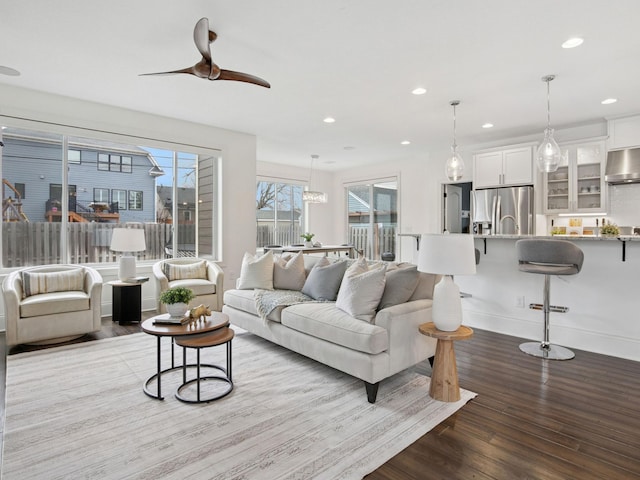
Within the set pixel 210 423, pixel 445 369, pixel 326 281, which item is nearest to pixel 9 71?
pixel 326 281

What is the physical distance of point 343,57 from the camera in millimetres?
3350

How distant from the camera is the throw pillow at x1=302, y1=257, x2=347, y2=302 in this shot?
3424 mm

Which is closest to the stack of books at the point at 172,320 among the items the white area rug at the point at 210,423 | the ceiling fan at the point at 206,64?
the white area rug at the point at 210,423

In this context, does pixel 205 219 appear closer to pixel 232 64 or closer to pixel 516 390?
pixel 232 64

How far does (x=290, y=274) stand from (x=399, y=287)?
1.49 m

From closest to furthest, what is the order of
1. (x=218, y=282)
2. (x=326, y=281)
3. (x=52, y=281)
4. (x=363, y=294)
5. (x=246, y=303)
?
(x=363, y=294) < (x=326, y=281) < (x=246, y=303) < (x=52, y=281) < (x=218, y=282)

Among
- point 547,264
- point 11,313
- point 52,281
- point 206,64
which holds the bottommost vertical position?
point 11,313

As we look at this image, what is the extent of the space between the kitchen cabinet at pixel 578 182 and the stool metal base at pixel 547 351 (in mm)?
2741

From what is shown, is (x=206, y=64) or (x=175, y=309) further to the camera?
(x=206, y=64)

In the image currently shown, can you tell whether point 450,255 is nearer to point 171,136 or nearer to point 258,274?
point 258,274

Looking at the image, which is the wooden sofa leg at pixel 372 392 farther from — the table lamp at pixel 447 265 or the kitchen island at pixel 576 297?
the kitchen island at pixel 576 297

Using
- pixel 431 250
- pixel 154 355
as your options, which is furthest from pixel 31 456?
pixel 431 250

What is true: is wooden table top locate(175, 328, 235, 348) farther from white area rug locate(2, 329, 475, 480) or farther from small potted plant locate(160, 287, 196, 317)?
white area rug locate(2, 329, 475, 480)

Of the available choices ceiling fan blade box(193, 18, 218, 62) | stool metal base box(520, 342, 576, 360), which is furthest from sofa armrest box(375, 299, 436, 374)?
ceiling fan blade box(193, 18, 218, 62)
